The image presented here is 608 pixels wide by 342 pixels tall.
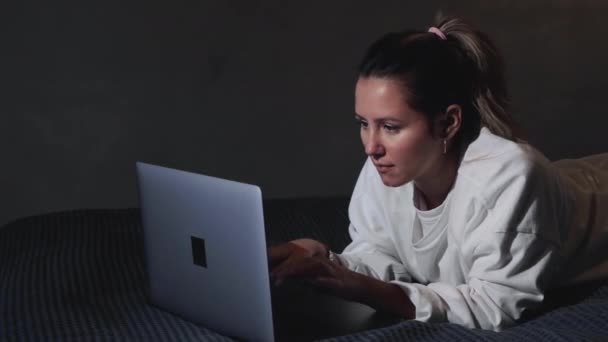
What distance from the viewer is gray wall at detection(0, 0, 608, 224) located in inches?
133

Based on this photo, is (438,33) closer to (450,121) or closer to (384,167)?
(450,121)

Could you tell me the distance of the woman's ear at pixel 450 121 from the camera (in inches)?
68.2

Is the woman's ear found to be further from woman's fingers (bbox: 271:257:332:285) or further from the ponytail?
woman's fingers (bbox: 271:257:332:285)

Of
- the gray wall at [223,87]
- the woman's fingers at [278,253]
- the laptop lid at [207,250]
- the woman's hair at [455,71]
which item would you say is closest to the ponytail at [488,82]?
the woman's hair at [455,71]

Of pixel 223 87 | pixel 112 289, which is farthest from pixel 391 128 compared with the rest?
pixel 223 87

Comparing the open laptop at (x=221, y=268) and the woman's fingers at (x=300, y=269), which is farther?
the woman's fingers at (x=300, y=269)

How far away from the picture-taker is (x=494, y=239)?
63.9 inches

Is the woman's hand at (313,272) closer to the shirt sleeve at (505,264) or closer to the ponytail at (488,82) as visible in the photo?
the shirt sleeve at (505,264)

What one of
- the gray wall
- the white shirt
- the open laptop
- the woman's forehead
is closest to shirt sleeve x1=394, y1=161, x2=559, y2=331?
the white shirt

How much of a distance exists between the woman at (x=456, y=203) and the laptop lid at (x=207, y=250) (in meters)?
0.12

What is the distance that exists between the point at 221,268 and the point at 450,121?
20.8 inches

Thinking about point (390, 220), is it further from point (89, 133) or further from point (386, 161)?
point (89, 133)

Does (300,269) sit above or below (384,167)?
below

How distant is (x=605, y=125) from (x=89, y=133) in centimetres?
202
